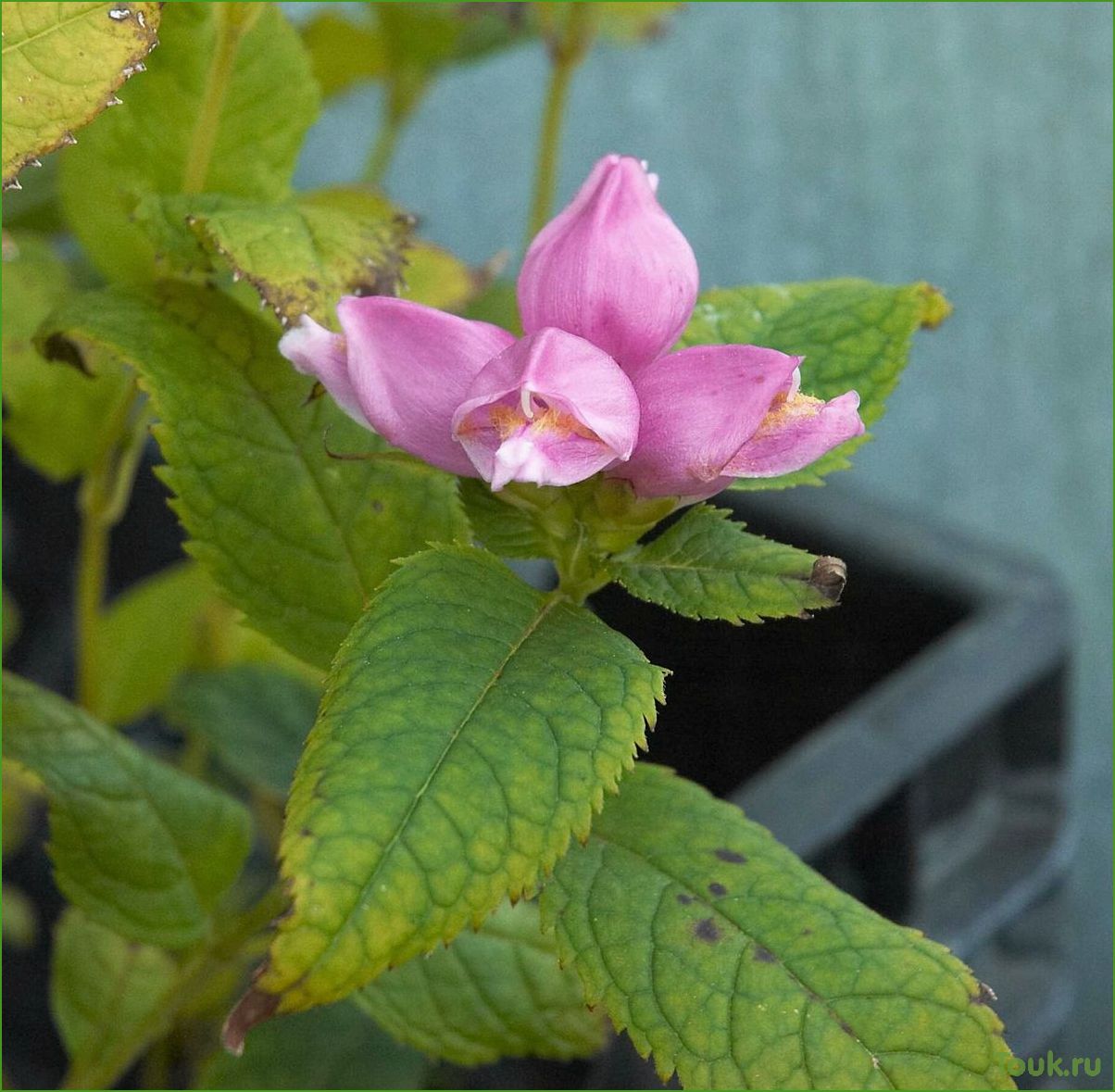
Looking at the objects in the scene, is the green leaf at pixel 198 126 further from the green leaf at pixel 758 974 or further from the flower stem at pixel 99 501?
the green leaf at pixel 758 974

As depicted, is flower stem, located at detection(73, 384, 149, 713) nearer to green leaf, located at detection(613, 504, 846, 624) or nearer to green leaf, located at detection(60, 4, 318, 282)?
green leaf, located at detection(60, 4, 318, 282)

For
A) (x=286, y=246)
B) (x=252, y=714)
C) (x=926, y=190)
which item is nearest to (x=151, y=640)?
(x=252, y=714)

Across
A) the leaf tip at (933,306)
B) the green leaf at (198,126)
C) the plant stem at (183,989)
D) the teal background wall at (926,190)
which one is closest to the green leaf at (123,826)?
the plant stem at (183,989)

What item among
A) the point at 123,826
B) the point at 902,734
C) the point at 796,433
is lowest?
the point at 902,734

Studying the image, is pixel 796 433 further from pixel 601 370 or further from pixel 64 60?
pixel 64 60

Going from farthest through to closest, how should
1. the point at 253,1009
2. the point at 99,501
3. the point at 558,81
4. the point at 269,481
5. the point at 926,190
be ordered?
the point at 926,190 < the point at 558,81 < the point at 99,501 < the point at 269,481 < the point at 253,1009

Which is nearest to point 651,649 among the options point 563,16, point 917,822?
point 917,822

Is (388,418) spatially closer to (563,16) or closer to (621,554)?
(621,554)
